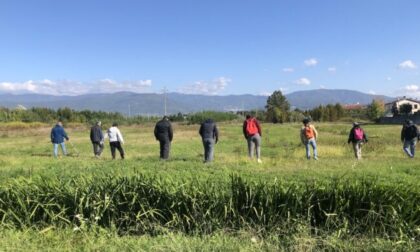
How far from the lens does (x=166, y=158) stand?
16328 mm

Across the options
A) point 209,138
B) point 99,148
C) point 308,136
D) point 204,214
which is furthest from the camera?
point 99,148

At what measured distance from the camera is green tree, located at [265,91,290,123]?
95.8 m

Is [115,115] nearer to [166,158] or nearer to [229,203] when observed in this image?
[166,158]

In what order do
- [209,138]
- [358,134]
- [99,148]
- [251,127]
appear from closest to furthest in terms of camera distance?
[209,138], [251,127], [358,134], [99,148]

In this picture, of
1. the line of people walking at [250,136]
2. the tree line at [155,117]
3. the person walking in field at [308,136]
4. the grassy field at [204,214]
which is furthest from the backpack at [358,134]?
the tree line at [155,117]

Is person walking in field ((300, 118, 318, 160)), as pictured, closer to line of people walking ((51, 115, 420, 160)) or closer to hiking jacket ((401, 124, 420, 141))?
line of people walking ((51, 115, 420, 160))

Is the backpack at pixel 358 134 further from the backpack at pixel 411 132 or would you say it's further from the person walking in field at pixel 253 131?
the person walking in field at pixel 253 131

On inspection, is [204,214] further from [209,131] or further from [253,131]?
[253,131]

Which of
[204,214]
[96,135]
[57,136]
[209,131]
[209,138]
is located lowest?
[204,214]

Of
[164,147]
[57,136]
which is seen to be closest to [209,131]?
[164,147]

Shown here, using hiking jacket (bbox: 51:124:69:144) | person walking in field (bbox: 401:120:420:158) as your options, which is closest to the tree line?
hiking jacket (bbox: 51:124:69:144)

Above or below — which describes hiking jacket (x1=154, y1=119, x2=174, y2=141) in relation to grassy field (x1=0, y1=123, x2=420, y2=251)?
above

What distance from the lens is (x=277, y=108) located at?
344ft

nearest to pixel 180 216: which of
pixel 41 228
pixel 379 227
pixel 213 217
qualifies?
pixel 213 217
